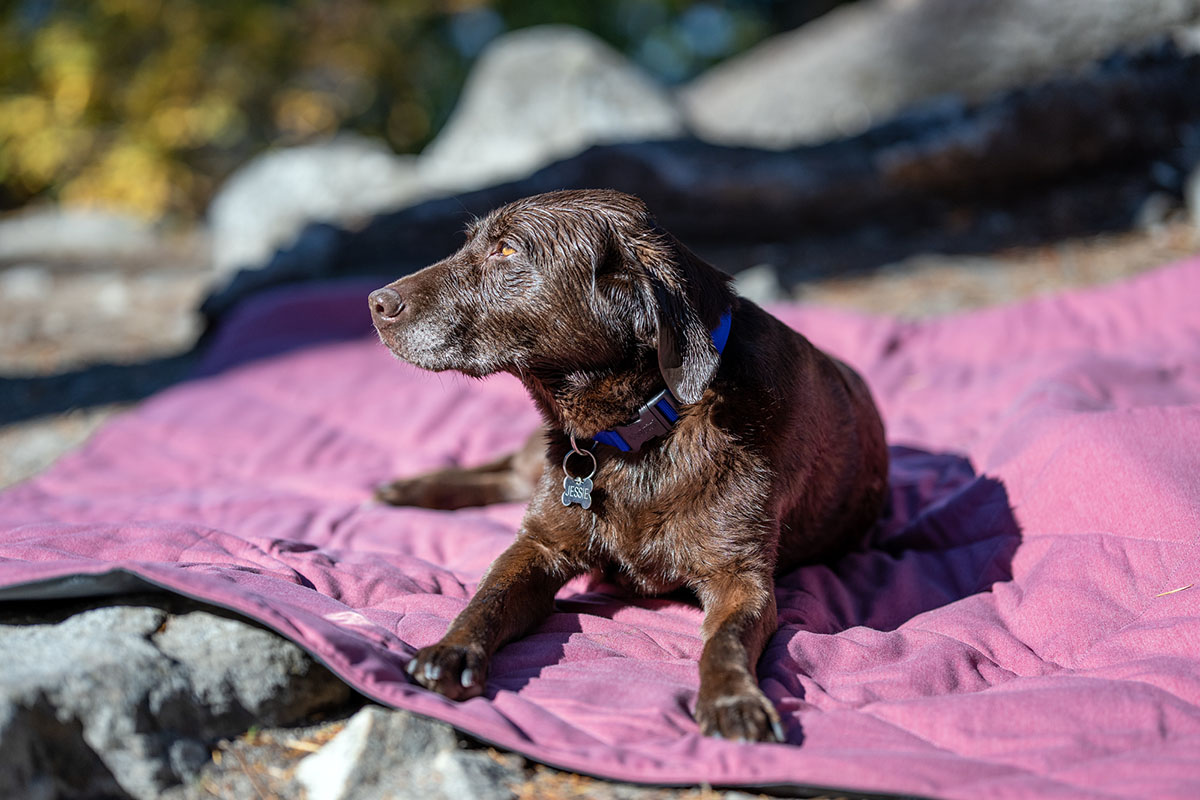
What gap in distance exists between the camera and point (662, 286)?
112 inches

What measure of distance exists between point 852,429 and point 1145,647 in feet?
3.87

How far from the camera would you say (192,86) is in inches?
439

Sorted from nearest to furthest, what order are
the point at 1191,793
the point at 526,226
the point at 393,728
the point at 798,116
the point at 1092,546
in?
the point at 1191,793 < the point at 393,728 < the point at 526,226 < the point at 1092,546 < the point at 798,116

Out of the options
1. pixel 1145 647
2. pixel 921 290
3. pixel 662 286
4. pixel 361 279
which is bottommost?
pixel 921 290

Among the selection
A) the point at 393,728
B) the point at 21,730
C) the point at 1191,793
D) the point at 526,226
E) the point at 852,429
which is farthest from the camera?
the point at 852,429

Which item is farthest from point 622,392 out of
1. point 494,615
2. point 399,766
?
point 399,766

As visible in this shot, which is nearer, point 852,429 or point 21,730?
point 21,730

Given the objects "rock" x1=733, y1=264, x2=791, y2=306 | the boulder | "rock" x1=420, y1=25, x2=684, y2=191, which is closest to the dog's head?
"rock" x1=733, y1=264, x2=791, y2=306

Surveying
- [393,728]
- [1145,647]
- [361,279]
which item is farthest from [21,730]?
[361,279]

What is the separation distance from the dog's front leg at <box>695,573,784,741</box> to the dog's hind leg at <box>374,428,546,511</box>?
1.40m

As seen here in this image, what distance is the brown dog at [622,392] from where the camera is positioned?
9.40ft

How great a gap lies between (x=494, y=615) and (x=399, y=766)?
1.81 feet

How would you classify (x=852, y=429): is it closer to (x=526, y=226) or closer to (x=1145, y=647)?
(x=1145, y=647)

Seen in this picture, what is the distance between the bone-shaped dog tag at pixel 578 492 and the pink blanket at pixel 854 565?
1.19ft
